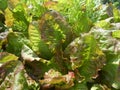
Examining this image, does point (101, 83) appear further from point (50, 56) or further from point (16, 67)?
point (16, 67)

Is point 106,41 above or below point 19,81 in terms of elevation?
above

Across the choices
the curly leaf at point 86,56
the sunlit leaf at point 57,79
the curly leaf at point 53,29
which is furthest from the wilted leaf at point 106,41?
the sunlit leaf at point 57,79

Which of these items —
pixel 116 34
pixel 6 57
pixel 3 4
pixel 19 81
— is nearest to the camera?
pixel 19 81

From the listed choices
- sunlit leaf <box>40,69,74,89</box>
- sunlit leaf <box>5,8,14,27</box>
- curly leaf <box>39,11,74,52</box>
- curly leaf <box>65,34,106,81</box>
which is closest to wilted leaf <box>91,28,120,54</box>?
curly leaf <box>65,34,106,81</box>

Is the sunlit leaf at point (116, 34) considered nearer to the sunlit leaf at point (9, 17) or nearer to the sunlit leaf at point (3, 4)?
the sunlit leaf at point (9, 17)

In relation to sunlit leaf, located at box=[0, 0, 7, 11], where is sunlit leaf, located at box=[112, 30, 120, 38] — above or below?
below

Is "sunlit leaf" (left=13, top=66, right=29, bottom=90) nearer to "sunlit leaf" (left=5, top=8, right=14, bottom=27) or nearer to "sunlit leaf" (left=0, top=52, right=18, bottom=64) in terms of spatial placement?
"sunlit leaf" (left=0, top=52, right=18, bottom=64)

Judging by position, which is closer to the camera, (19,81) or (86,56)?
(19,81)

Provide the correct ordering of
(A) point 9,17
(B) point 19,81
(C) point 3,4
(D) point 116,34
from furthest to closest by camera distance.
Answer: (C) point 3,4
(A) point 9,17
(D) point 116,34
(B) point 19,81

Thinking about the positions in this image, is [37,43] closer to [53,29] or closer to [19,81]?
[53,29]

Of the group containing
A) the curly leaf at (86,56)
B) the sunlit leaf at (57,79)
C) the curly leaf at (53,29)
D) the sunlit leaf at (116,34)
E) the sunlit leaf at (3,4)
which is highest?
the sunlit leaf at (3,4)

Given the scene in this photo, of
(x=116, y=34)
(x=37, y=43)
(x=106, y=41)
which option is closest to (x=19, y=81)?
(x=37, y=43)
